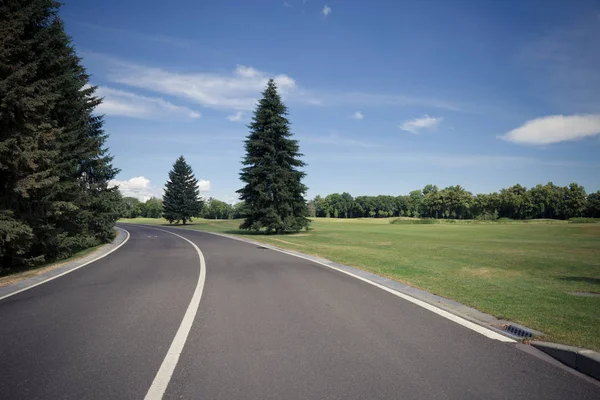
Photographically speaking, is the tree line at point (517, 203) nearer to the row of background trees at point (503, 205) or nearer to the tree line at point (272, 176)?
the row of background trees at point (503, 205)

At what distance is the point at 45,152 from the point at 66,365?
11.5 metres

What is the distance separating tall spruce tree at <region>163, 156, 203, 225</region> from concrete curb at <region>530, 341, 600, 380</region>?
2554 inches

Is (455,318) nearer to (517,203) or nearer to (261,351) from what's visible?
(261,351)

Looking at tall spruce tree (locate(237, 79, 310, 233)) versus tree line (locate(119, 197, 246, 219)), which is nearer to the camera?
tall spruce tree (locate(237, 79, 310, 233))

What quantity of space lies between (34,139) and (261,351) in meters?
13.2

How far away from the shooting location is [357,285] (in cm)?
839

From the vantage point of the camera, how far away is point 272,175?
34.0m

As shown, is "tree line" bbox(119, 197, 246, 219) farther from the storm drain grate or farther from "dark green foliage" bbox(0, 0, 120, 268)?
the storm drain grate

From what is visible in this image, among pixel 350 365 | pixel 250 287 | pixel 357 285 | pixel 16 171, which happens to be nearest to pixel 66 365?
pixel 350 365

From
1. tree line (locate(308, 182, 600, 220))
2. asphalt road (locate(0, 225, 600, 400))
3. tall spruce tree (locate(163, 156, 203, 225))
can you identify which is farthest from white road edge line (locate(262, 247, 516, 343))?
tree line (locate(308, 182, 600, 220))

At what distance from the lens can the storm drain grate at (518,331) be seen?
15.5 feet

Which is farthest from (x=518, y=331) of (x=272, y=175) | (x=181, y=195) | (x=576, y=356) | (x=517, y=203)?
(x=517, y=203)

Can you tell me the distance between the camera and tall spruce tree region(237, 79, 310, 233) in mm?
33938

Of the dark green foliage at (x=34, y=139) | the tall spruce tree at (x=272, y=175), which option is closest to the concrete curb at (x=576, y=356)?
the dark green foliage at (x=34, y=139)
